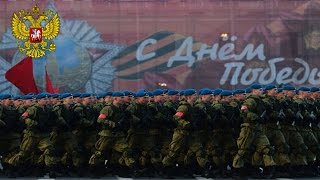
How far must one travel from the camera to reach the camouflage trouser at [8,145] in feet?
33.0

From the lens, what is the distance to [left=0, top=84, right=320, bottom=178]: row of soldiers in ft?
31.1

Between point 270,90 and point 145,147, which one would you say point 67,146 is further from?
point 270,90

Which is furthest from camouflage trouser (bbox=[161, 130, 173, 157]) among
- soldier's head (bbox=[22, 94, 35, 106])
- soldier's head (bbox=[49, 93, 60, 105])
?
soldier's head (bbox=[22, 94, 35, 106])

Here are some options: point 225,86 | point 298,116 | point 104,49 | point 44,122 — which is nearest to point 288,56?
point 225,86

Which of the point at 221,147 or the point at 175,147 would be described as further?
the point at 221,147

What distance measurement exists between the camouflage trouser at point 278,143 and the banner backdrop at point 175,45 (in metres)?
8.85

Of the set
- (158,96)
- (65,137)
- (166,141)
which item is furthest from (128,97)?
(65,137)

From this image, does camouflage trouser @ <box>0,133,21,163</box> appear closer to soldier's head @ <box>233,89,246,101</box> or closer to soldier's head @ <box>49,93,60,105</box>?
soldier's head @ <box>49,93,60,105</box>

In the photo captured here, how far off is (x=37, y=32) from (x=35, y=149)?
9121 mm

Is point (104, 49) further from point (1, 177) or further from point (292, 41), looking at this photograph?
point (1, 177)

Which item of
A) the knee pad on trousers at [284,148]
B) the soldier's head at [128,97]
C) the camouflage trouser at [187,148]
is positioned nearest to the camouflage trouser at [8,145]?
the soldier's head at [128,97]

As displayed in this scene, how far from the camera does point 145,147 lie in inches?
384

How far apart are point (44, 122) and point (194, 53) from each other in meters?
9.33

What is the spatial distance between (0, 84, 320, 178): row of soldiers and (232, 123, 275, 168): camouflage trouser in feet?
0.05
